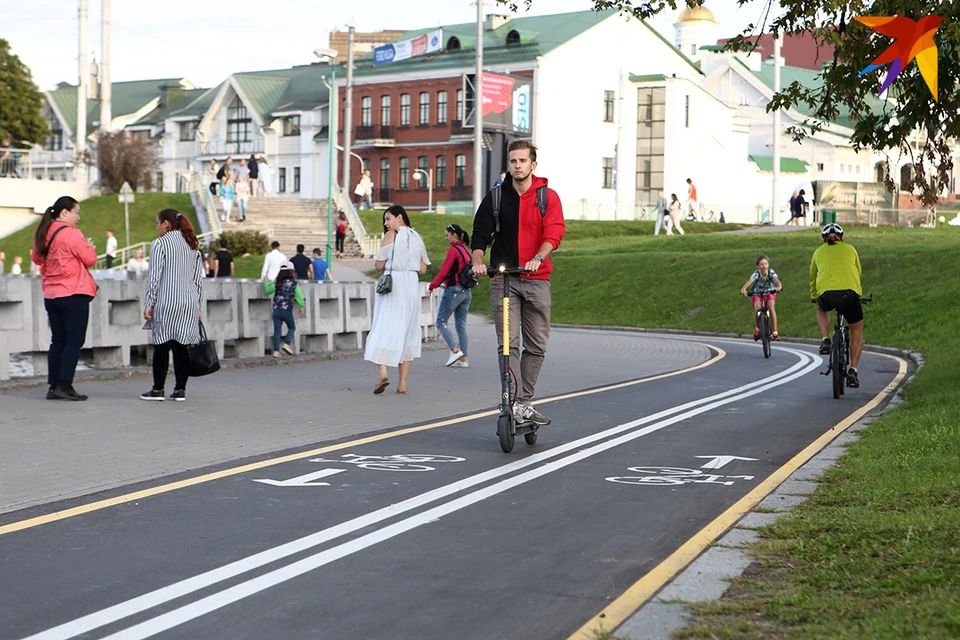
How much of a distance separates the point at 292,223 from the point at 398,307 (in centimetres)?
4423

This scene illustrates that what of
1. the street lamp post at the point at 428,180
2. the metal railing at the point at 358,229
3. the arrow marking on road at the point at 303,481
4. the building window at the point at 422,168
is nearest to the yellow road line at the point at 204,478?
the arrow marking on road at the point at 303,481

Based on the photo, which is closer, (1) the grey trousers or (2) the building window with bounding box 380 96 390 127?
(1) the grey trousers

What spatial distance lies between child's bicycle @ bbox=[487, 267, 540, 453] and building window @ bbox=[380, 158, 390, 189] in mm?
71359

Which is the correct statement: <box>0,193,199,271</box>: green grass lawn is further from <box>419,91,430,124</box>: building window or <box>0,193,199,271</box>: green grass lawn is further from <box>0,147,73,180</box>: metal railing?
<box>419,91,430,124</box>: building window

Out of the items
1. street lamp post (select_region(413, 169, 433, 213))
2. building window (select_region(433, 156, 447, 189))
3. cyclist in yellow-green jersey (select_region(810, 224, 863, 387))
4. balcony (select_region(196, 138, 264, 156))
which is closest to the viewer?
cyclist in yellow-green jersey (select_region(810, 224, 863, 387))

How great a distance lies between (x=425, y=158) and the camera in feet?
259

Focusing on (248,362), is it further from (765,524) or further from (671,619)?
(671,619)

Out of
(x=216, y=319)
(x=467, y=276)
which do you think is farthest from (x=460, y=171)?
(x=467, y=276)

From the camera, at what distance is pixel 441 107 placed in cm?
7781

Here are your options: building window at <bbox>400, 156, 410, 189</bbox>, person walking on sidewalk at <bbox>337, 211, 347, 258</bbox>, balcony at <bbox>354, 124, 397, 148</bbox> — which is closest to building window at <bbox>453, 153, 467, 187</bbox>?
building window at <bbox>400, 156, 410, 189</bbox>

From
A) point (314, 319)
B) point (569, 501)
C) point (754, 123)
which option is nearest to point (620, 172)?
point (754, 123)

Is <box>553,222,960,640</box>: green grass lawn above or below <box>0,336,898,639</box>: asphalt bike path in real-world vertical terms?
above

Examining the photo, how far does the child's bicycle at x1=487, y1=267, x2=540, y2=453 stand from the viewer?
9.72m

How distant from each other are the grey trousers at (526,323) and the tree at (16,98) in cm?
7531
